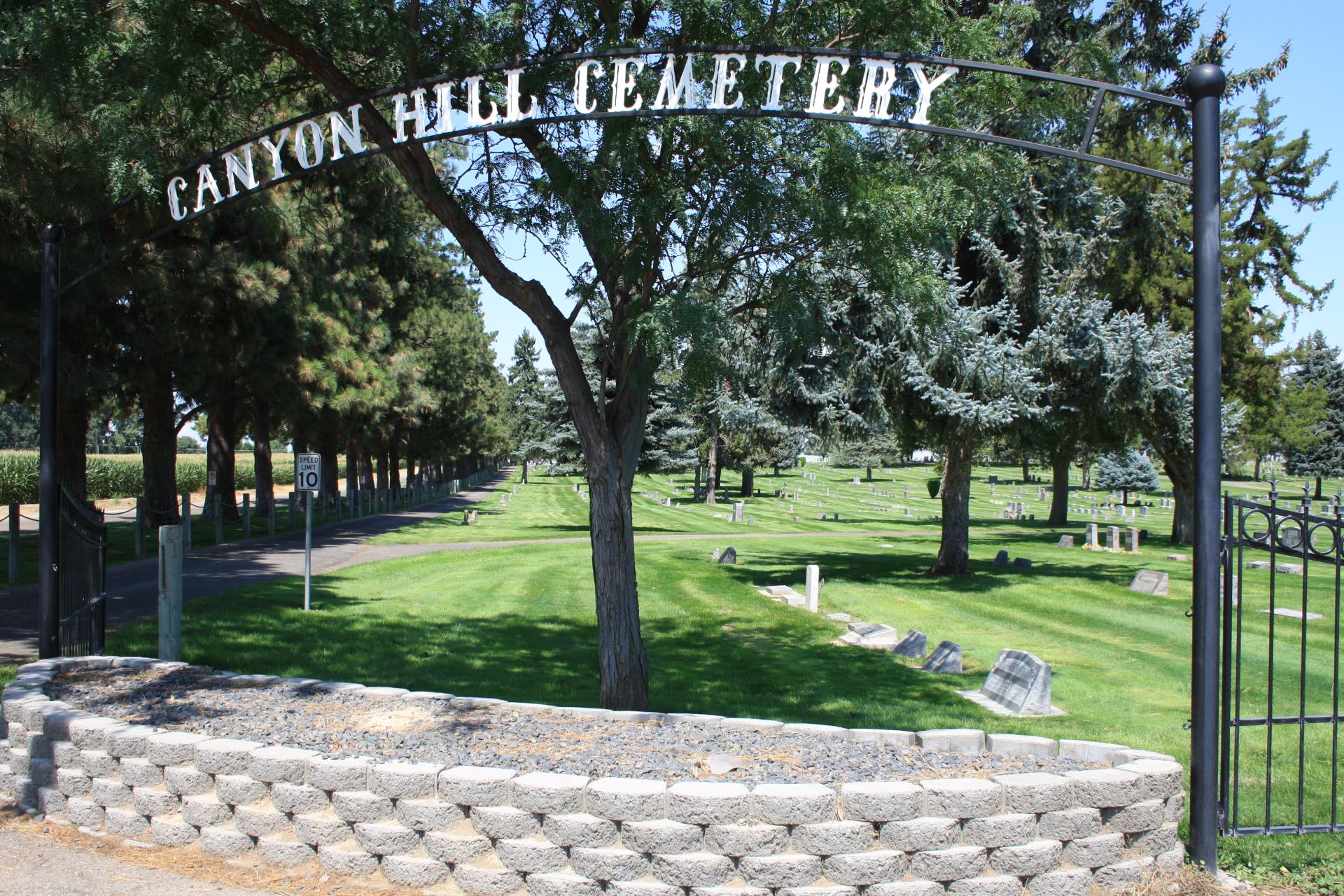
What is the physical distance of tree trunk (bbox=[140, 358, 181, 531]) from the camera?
2377cm

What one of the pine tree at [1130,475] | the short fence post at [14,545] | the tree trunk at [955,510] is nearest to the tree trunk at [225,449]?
the short fence post at [14,545]

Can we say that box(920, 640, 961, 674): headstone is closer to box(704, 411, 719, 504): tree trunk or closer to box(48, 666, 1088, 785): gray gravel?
box(48, 666, 1088, 785): gray gravel

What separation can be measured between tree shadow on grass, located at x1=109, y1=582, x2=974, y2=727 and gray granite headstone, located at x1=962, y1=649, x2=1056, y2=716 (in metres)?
0.37

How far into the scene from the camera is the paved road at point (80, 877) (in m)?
4.68

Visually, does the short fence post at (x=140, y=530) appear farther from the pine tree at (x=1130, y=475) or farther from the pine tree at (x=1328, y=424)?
the pine tree at (x=1328, y=424)

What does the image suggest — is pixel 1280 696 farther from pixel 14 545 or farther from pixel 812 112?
pixel 14 545

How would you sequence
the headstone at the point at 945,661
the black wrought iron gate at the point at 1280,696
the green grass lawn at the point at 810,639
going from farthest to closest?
the headstone at the point at 945,661, the green grass lawn at the point at 810,639, the black wrought iron gate at the point at 1280,696

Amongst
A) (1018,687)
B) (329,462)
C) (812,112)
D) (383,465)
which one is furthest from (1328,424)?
(812,112)

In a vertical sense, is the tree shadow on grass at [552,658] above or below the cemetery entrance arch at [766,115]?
below

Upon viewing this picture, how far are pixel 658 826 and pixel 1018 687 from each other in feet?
20.5

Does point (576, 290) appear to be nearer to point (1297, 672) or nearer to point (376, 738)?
point (376, 738)

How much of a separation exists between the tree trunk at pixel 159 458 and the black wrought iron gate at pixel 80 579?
16.0m

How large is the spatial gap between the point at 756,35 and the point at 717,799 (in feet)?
19.1

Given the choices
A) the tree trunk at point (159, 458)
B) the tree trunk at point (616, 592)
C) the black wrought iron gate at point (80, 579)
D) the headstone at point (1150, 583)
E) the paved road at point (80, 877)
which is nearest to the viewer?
the paved road at point (80, 877)
